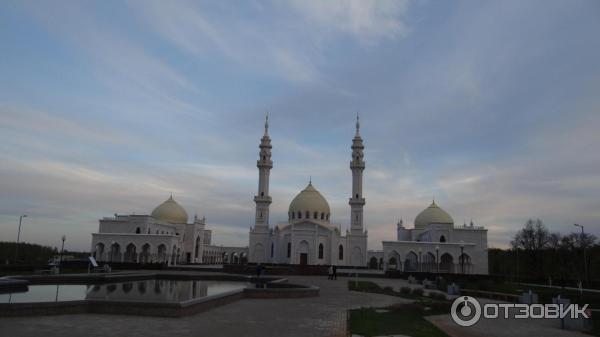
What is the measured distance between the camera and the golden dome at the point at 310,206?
208 ft

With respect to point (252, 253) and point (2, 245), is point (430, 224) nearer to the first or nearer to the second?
point (252, 253)

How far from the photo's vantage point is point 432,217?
63469 millimetres

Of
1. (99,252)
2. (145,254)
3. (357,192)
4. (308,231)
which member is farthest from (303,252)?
(99,252)

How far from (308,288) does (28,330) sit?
12.4m

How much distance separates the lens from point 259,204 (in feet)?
207

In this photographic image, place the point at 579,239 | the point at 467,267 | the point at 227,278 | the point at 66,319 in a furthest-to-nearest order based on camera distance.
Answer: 1. the point at 467,267
2. the point at 579,239
3. the point at 227,278
4. the point at 66,319

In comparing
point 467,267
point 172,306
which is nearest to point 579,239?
point 467,267

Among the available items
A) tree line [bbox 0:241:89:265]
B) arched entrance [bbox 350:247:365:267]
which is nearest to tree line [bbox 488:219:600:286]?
arched entrance [bbox 350:247:365:267]

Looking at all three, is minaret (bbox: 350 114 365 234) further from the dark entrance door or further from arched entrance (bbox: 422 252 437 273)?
arched entrance (bbox: 422 252 437 273)

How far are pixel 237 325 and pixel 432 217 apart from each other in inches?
2145

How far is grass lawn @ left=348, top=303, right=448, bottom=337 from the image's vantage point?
12.1 metres

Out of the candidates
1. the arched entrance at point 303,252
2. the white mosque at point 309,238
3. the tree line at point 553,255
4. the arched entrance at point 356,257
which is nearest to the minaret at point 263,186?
the white mosque at point 309,238

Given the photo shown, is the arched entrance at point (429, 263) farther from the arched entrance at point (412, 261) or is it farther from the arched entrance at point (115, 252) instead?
the arched entrance at point (115, 252)

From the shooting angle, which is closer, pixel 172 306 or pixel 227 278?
pixel 172 306
